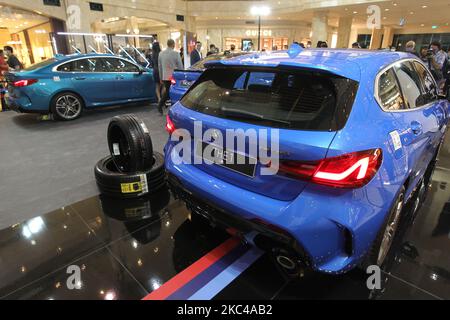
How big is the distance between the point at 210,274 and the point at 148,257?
51 centimetres

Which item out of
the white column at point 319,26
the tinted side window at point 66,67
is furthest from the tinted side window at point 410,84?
the white column at point 319,26

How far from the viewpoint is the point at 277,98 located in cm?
170

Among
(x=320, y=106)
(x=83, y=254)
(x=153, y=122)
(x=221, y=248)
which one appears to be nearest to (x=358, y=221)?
(x=320, y=106)

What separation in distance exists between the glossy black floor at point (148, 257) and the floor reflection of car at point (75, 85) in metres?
4.13

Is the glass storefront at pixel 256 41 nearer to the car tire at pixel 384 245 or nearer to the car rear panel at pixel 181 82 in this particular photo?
the car rear panel at pixel 181 82

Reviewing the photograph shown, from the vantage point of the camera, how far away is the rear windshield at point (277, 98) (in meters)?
1.47

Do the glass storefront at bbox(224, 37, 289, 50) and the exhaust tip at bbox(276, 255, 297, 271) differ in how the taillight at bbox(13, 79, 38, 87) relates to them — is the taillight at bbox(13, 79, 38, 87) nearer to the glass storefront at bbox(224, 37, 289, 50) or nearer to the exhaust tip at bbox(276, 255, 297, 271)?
the exhaust tip at bbox(276, 255, 297, 271)

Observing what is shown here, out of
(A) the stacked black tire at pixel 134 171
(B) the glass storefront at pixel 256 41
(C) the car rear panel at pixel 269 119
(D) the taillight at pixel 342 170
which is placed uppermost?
(B) the glass storefront at pixel 256 41

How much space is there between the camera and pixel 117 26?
2445 cm

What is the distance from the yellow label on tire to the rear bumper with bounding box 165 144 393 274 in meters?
1.44

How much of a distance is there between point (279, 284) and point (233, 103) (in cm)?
123

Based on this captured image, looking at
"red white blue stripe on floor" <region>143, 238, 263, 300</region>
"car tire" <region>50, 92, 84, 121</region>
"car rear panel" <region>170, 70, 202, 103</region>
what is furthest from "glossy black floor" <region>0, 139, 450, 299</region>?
"car tire" <region>50, 92, 84, 121</region>

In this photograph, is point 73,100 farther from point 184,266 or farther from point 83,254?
point 184,266

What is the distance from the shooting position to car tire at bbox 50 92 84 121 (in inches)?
237
